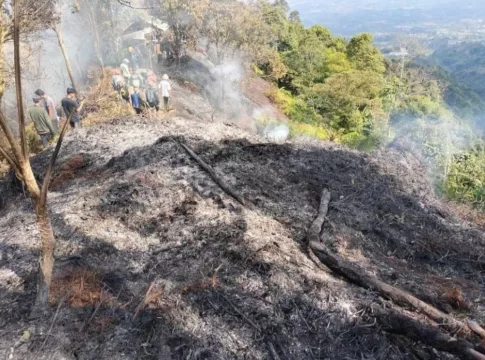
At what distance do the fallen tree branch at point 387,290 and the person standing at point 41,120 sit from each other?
6.09 meters

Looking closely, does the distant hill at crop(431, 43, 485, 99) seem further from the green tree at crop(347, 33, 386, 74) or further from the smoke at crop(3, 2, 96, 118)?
the smoke at crop(3, 2, 96, 118)

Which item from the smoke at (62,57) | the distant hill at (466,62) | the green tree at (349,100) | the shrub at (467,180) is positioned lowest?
the distant hill at (466,62)

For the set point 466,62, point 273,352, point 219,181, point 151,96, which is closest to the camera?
point 273,352

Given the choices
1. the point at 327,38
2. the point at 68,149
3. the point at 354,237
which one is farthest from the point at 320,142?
the point at 327,38

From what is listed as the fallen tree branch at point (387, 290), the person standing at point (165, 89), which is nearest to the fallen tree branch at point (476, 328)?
the fallen tree branch at point (387, 290)

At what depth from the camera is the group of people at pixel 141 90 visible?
9.48 metres

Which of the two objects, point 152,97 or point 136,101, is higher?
point 152,97

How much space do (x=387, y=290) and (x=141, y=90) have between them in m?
8.72

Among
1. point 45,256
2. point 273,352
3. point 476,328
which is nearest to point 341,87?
point 476,328

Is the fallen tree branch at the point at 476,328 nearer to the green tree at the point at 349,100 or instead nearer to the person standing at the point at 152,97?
the person standing at the point at 152,97

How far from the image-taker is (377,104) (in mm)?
23734

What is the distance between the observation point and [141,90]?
1032 centimetres

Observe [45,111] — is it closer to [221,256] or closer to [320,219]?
[221,256]

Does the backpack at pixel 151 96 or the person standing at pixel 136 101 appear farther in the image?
the person standing at pixel 136 101
